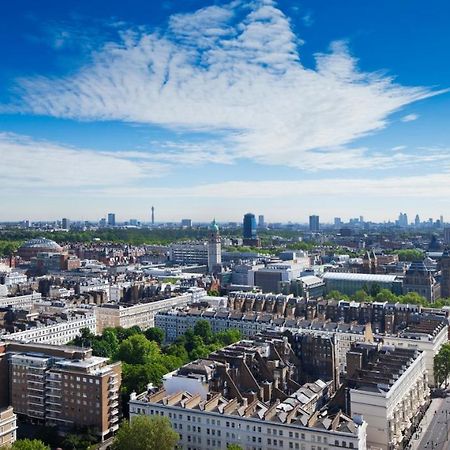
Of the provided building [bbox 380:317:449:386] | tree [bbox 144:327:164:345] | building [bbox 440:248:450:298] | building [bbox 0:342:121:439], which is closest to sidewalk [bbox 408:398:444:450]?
building [bbox 380:317:449:386]

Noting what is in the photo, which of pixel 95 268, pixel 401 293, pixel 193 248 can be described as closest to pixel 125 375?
pixel 401 293

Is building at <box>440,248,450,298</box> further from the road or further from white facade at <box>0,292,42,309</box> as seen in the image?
white facade at <box>0,292,42,309</box>

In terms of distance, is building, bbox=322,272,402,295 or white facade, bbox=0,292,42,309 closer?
white facade, bbox=0,292,42,309

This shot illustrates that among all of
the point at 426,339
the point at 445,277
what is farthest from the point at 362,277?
the point at 426,339

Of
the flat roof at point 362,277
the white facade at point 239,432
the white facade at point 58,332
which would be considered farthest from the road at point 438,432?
the flat roof at point 362,277

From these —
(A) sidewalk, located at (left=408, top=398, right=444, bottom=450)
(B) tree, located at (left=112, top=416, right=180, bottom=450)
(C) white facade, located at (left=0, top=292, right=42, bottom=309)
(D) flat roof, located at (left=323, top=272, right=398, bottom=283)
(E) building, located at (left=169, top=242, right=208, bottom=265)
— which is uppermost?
(E) building, located at (left=169, top=242, right=208, bottom=265)

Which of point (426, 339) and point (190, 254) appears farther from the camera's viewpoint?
point (190, 254)

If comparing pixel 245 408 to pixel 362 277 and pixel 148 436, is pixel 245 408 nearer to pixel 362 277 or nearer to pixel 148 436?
pixel 148 436
